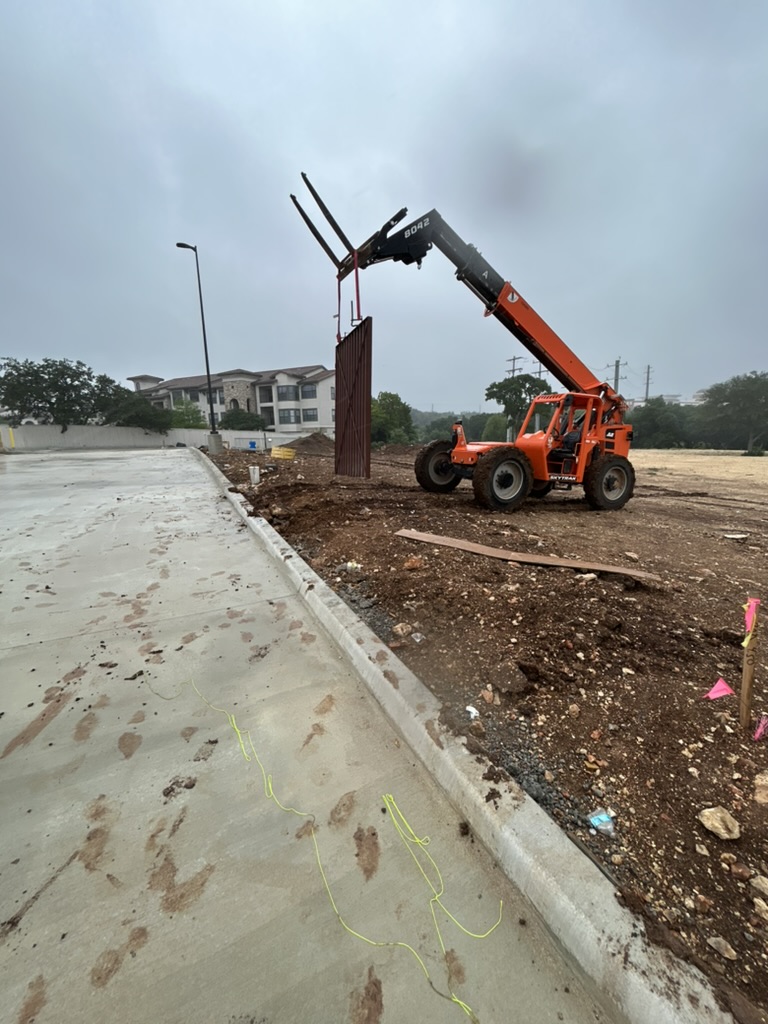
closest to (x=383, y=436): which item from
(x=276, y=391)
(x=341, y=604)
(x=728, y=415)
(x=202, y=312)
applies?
(x=276, y=391)

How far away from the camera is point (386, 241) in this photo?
6.84 meters

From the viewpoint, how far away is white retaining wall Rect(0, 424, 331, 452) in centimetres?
3475

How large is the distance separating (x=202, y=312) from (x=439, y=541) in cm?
2121

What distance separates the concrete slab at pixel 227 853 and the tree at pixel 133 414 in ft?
153

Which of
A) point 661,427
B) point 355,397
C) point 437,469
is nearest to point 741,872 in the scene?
point 355,397

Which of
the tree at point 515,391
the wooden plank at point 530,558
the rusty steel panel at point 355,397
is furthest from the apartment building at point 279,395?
the wooden plank at point 530,558

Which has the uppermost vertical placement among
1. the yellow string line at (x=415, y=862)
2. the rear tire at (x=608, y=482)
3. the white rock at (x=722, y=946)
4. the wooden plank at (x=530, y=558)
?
the rear tire at (x=608, y=482)

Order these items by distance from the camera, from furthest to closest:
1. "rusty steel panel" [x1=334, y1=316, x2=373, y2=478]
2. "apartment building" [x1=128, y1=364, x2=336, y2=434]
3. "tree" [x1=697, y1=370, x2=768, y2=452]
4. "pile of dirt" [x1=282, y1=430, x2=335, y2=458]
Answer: "apartment building" [x1=128, y1=364, x2=336, y2=434], "tree" [x1=697, y1=370, x2=768, y2=452], "pile of dirt" [x1=282, y1=430, x2=335, y2=458], "rusty steel panel" [x1=334, y1=316, x2=373, y2=478]

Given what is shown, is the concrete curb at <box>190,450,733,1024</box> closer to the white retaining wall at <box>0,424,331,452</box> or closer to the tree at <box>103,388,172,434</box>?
the white retaining wall at <box>0,424,331,452</box>

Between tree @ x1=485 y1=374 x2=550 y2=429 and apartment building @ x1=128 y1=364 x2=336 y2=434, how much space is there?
19.6 m

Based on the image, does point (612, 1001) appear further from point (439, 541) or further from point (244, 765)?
point (439, 541)

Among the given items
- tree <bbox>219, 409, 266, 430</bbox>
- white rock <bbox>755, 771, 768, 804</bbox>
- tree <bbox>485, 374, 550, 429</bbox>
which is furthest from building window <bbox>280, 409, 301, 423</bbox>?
white rock <bbox>755, 771, 768, 804</bbox>

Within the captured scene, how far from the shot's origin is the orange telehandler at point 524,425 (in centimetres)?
677

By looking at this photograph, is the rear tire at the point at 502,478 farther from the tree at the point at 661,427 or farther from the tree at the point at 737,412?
the tree at the point at 661,427
